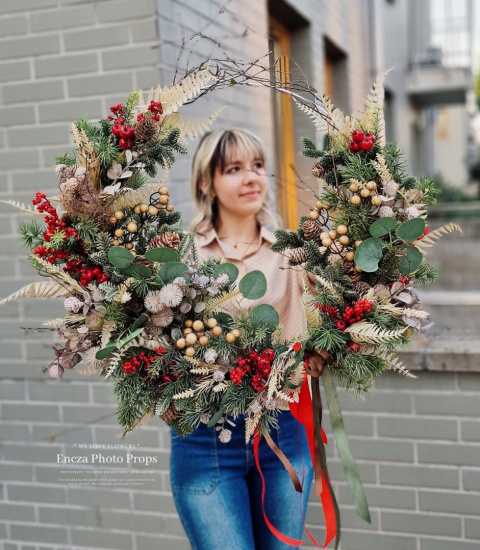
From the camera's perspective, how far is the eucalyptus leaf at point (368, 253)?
146 cm

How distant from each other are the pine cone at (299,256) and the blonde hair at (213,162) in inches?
19.5

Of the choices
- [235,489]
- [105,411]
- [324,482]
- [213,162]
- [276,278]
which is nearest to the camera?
[324,482]

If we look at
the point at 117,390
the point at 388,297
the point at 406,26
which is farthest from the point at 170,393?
the point at 406,26

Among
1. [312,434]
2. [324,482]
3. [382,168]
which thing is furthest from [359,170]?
[324,482]

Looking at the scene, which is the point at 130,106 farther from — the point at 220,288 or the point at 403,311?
the point at 403,311

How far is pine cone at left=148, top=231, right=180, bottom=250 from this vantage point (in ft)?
5.20

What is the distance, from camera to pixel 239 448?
1.82 metres

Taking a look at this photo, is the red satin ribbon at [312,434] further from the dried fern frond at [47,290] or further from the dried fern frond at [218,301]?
the dried fern frond at [47,290]

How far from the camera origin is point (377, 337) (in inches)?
56.3

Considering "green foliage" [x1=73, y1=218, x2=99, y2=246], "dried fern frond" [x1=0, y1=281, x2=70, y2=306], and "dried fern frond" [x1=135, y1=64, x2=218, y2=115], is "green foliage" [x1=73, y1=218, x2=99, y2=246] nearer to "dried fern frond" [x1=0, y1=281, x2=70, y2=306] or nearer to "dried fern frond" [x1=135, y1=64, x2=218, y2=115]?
"dried fern frond" [x1=0, y1=281, x2=70, y2=306]

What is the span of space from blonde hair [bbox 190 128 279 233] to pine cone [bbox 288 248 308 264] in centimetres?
49

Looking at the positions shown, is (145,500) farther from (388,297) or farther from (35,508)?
(388,297)

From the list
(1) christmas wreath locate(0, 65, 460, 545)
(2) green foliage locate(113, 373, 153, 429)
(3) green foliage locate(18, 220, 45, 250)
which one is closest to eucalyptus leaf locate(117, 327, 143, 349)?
(1) christmas wreath locate(0, 65, 460, 545)

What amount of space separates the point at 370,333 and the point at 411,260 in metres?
0.20
